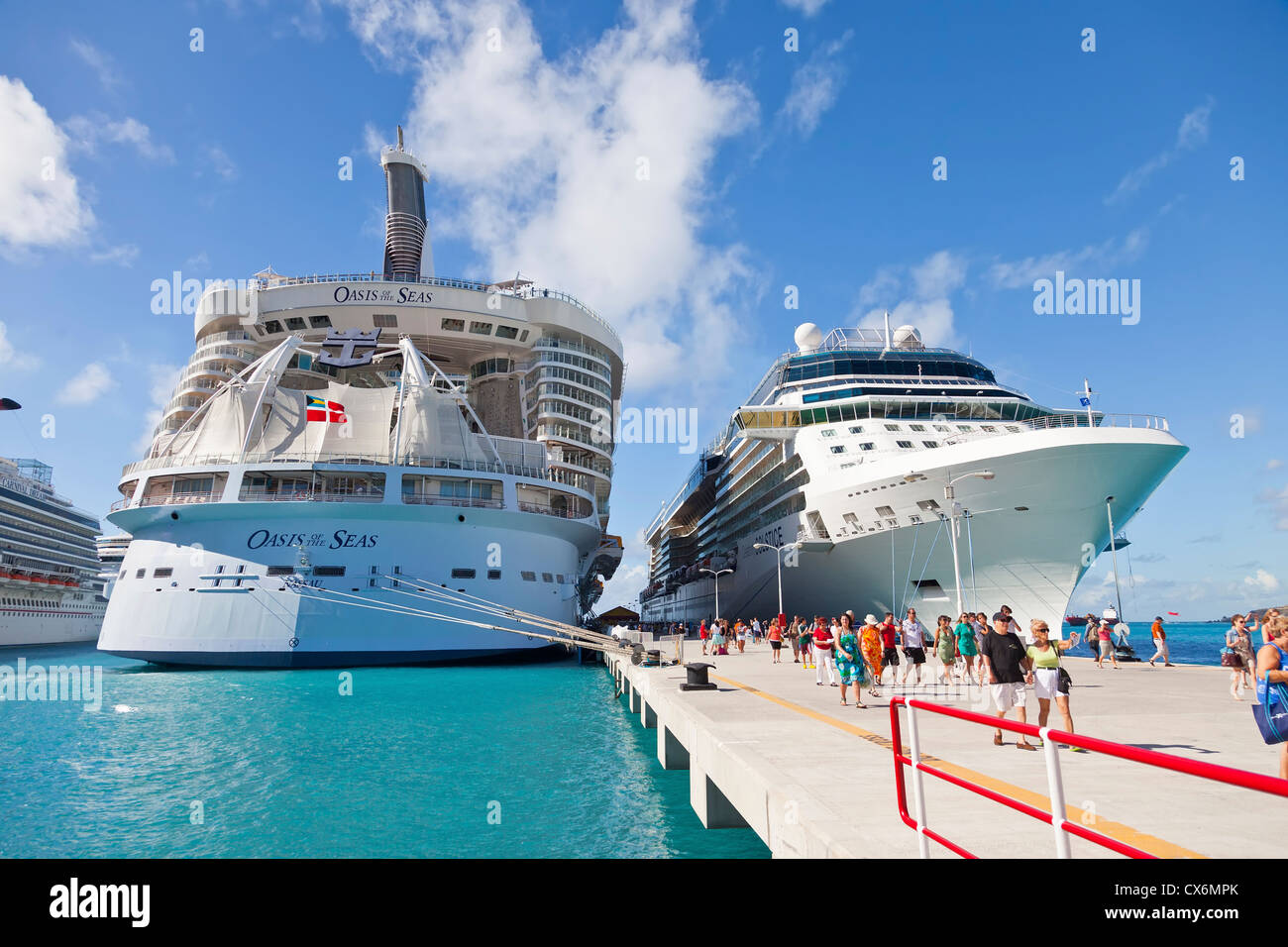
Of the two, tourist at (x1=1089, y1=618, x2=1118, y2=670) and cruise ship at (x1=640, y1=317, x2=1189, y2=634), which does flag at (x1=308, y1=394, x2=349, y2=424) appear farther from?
tourist at (x1=1089, y1=618, x2=1118, y2=670)

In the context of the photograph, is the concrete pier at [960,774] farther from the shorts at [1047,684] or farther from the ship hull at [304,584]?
the ship hull at [304,584]

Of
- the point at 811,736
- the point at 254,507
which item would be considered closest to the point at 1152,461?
the point at 811,736

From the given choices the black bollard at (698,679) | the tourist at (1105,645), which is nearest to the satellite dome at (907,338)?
the tourist at (1105,645)

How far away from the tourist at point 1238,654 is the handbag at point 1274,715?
825 centimetres

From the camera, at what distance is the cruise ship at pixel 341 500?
3000 centimetres

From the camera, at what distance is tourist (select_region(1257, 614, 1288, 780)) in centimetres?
578

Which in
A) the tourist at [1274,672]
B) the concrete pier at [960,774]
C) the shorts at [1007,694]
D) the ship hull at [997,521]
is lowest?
the concrete pier at [960,774]

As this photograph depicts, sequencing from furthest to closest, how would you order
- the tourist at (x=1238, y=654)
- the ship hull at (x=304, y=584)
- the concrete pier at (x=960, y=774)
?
the ship hull at (x=304, y=584) → the tourist at (x=1238, y=654) → the concrete pier at (x=960, y=774)

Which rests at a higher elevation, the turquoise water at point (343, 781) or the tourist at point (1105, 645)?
the tourist at point (1105, 645)

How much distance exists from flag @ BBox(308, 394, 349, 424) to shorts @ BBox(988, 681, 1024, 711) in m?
31.9

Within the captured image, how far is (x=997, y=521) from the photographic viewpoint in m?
26.5

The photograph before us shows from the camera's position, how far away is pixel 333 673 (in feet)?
97.3

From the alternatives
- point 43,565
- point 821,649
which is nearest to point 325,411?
point 821,649

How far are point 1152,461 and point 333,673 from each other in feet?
104
